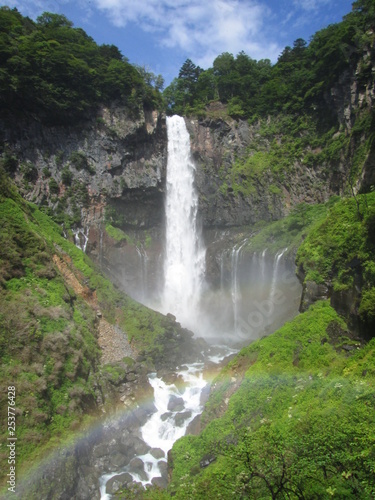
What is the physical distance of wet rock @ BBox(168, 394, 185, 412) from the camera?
53.1ft

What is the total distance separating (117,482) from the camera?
11945 mm

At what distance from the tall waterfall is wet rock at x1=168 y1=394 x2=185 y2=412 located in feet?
44.4

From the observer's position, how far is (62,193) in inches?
1144

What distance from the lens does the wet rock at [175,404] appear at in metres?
16.2

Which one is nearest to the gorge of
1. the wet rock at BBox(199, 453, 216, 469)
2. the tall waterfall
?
the wet rock at BBox(199, 453, 216, 469)

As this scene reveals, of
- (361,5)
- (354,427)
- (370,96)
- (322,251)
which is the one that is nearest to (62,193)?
(322,251)

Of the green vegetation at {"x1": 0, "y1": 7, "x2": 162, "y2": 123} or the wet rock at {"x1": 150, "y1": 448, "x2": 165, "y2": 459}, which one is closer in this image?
the wet rock at {"x1": 150, "y1": 448, "x2": 165, "y2": 459}

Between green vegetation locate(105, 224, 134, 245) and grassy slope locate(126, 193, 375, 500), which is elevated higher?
green vegetation locate(105, 224, 134, 245)

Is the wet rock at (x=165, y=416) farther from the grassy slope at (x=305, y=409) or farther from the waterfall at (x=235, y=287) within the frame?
the waterfall at (x=235, y=287)

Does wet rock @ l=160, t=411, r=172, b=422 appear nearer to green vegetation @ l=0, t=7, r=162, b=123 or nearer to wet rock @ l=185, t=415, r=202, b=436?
wet rock @ l=185, t=415, r=202, b=436

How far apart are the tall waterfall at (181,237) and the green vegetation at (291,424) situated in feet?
62.4

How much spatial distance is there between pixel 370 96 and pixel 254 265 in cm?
1540

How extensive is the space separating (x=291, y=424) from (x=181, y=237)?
27.0 meters

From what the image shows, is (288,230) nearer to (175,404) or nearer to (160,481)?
(175,404)
